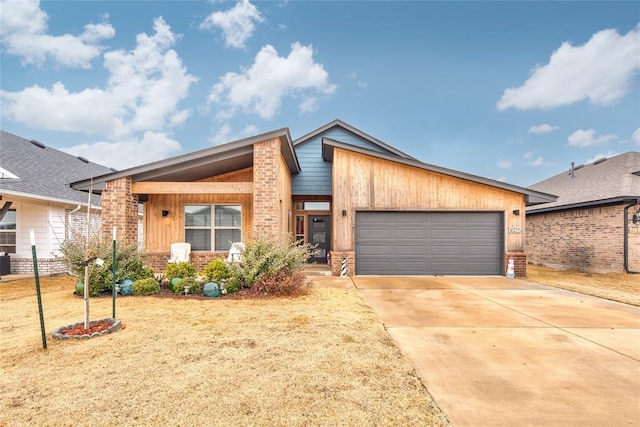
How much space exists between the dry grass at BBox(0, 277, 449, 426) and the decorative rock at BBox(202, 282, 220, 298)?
4.78ft

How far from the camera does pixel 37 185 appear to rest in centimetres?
1074

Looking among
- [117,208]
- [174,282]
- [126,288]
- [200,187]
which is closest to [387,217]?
[200,187]

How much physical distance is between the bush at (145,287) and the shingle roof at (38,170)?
15.5ft

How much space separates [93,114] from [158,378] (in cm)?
2834

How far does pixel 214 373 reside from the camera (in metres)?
A: 3.24

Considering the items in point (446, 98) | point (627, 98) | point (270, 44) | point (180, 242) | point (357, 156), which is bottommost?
point (180, 242)

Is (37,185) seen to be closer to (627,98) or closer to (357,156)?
(357,156)

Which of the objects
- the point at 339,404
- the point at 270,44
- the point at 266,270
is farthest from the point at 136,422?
the point at 270,44

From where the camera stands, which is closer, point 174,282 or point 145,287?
point 145,287

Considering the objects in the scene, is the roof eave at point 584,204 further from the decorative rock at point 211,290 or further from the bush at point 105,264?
the bush at point 105,264

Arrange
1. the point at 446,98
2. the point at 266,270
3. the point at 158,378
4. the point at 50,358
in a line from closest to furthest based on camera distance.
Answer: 1. the point at 158,378
2. the point at 50,358
3. the point at 266,270
4. the point at 446,98

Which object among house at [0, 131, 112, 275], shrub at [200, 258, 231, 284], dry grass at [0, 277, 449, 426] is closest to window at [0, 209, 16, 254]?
house at [0, 131, 112, 275]

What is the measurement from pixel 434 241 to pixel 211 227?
814cm

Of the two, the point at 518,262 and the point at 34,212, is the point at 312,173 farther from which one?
the point at 34,212
